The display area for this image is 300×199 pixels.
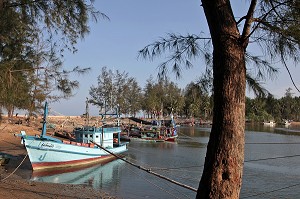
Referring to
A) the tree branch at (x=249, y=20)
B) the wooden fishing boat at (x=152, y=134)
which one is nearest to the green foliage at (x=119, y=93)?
the wooden fishing boat at (x=152, y=134)

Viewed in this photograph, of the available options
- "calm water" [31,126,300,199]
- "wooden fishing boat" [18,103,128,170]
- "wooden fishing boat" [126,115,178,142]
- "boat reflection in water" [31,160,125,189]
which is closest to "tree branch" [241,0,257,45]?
"calm water" [31,126,300,199]

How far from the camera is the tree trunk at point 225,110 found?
137 inches

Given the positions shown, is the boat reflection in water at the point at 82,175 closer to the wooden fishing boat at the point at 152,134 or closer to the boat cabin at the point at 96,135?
the boat cabin at the point at 96,135

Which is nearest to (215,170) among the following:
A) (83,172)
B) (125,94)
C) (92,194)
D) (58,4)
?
(58,4)

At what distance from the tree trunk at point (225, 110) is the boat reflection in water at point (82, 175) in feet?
41.0

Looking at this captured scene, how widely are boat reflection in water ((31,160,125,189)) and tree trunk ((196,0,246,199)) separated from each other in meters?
12.5

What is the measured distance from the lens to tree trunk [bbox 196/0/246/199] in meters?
3.48

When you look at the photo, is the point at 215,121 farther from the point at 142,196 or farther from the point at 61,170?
the point at 61,170

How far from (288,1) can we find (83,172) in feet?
55.8

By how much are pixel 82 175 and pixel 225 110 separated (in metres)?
15.8

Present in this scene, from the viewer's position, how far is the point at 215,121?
3623mm

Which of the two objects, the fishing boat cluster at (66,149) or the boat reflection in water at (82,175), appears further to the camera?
the fishing boat cluster at (66,149)

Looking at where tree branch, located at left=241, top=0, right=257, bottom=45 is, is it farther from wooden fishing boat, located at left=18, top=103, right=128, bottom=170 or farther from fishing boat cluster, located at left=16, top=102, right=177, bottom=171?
wooden fishing boat, located at left=18, top=103, right=128, bottom=170

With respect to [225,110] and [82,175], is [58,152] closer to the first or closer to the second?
[82,175]
